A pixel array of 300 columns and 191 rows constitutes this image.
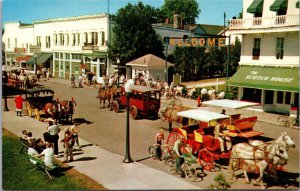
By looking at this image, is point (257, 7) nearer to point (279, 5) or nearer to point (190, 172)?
point (279, 5)

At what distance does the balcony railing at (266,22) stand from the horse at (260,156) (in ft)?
42.0

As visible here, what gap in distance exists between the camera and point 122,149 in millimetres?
16969

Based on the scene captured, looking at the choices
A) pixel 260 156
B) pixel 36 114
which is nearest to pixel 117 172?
pixel 260 156

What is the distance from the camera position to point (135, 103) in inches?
918

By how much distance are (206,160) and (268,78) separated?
11806 millimetres

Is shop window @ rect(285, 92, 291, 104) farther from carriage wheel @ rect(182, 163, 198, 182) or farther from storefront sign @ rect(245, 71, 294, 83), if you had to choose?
carriage wheel @ rect(182, 163, 198, 182)

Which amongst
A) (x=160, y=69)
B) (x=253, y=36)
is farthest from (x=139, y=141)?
(x=160, y=69)

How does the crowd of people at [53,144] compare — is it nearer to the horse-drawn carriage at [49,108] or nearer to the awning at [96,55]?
the horse-drawn carriage at [49,108]

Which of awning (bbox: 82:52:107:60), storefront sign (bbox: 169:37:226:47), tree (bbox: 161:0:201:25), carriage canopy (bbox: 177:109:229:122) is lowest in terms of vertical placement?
carriage canopy (bbox: 177:109:229:122)

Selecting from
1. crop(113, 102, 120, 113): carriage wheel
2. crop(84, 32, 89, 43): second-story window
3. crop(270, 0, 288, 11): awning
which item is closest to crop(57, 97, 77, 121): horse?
crop(113, 102, 120, 113): carriage wheel

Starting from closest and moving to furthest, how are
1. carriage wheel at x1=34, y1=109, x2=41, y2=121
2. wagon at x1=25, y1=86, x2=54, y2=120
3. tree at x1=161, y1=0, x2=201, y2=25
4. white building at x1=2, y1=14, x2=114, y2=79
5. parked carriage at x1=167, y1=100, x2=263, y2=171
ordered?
parked carriage at x1=167, y1=100, x2=263, y2=171 → carriage wheel at x1=34, y1=109, x2=41, y2=121 → wagon at x1=25, y1=86, x2=54, y2=120 → white building at x1=2, y1=14, x2=114, y2=79 → tree at x1=161, y1=0, x2=201, y2=25

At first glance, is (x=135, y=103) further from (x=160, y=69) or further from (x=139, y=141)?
(x=160, y=69)

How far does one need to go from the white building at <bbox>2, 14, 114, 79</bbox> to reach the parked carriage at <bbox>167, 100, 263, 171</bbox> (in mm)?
26490

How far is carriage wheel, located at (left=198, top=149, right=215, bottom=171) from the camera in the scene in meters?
14.0
